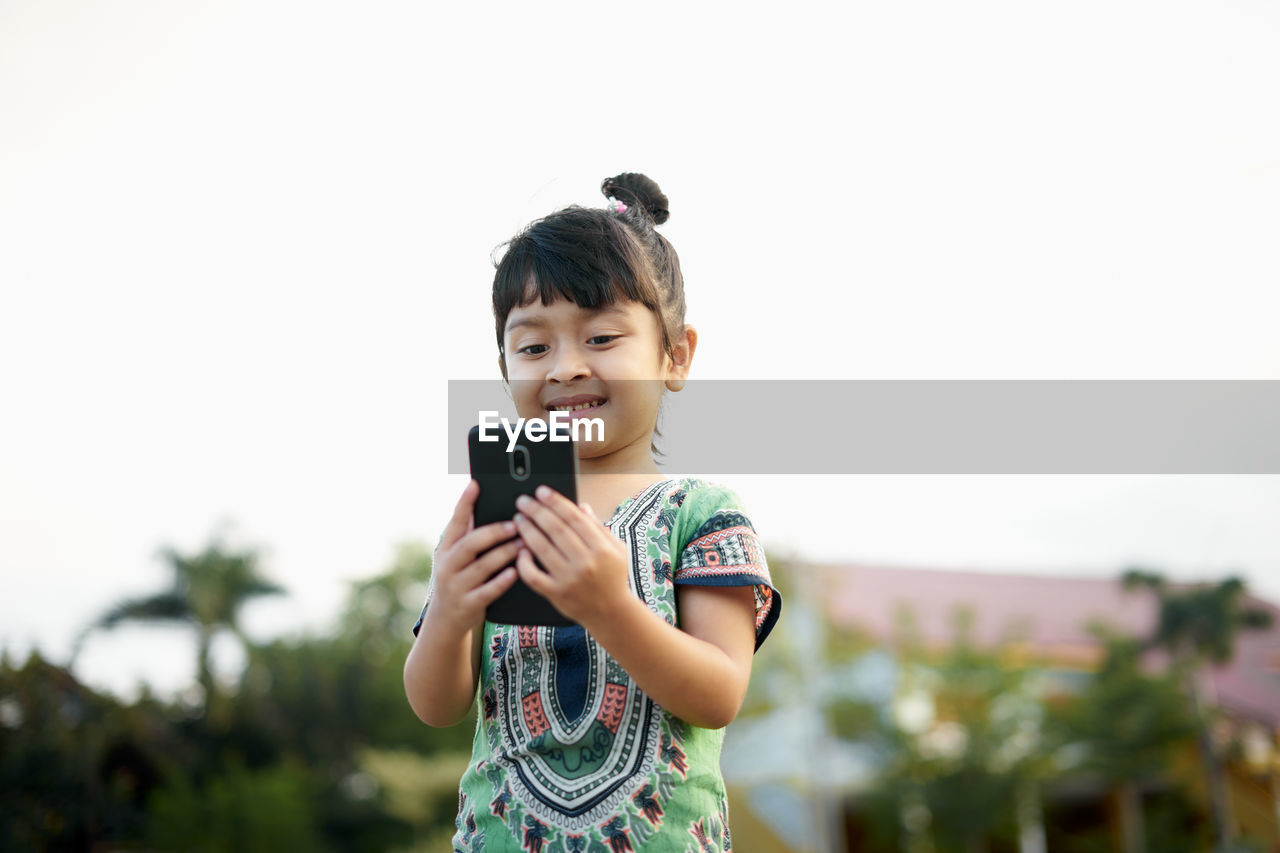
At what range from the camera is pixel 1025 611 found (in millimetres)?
23250

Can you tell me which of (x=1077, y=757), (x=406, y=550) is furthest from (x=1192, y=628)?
(x=406, y=550)

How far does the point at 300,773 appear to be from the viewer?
19750 mm

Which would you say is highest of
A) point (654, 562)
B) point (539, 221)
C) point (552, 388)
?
point (539, 221)

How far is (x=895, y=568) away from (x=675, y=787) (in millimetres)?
25202

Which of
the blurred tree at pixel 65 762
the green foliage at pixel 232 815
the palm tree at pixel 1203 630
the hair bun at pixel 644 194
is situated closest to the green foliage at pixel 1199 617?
the palm tree at pixel 1203 630

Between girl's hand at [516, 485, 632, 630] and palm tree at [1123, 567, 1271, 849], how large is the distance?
22763 mm

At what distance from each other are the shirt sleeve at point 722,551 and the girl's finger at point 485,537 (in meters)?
0.30

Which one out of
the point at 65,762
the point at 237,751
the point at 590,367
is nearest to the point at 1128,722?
the point at 237,751

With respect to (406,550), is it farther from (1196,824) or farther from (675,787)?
(675,787)

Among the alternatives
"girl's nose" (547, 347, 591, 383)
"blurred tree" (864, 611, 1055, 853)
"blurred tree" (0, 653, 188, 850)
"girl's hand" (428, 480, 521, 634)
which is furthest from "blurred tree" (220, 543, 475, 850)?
"girl's hand" (428, 480, 521, 634)

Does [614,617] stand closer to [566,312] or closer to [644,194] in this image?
[566,312]

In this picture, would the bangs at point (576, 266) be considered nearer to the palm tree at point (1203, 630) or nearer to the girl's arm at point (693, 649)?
the girl's arm at point (693, 649)

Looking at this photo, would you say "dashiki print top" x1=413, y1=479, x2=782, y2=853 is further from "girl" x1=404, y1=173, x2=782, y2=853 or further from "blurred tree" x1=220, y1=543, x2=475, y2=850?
"blurred tree" x1=220, y1=543, x2=475, y2=850

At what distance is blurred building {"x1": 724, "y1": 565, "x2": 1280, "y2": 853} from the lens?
2058 centimetres
